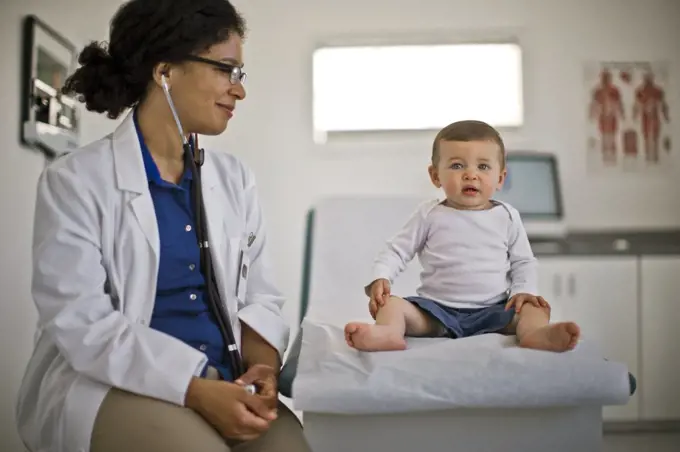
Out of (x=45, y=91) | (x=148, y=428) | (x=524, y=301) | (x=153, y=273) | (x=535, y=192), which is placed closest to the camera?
(x=148, y=428)

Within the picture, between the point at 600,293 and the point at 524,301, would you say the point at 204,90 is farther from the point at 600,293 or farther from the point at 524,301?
the point at 600,293

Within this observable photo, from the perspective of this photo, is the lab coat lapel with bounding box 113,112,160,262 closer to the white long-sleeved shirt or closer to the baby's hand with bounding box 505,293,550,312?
the white long-sleeved shirt

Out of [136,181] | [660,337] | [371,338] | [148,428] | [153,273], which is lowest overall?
[660,337]

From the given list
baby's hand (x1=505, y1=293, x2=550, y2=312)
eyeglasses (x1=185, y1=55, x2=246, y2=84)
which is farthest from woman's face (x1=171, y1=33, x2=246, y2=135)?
baby's hand (x1=505, y1=293, x2=550, y2=312)

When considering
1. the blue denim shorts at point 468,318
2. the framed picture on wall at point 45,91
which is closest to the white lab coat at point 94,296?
the blue denim shorts at point 468,318

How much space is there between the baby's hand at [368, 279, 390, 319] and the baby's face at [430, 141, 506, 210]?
220 millimetres

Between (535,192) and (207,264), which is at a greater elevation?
(535,192)

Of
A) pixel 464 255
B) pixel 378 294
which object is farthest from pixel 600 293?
pixel 378 294

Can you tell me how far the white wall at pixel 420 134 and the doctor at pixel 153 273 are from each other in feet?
5.23

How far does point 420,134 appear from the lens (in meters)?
2.96

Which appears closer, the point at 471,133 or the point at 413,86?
the point at 471,133

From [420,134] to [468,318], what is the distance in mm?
1692

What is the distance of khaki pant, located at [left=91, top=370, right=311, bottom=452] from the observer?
1.04 m

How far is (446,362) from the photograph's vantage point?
3.67 feet
